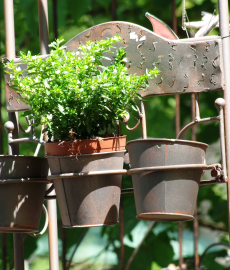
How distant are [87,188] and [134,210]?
98cm

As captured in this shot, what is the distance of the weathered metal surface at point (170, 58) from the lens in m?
1.06

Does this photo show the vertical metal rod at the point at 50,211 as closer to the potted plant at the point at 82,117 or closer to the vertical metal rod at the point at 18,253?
the vertical metal rod at the point at 18,253

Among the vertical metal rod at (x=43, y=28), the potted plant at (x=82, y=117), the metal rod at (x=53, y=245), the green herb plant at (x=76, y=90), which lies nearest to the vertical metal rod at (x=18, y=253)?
the metal rod at (x=53, y=245)

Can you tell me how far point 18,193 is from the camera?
3.59 ft

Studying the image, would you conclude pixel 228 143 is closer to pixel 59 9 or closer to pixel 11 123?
pixel 11 123

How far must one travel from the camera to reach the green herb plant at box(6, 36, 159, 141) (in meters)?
0.97

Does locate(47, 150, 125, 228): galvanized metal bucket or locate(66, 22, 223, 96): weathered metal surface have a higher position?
locate(66, 22, 223, 96): weathered metal surface

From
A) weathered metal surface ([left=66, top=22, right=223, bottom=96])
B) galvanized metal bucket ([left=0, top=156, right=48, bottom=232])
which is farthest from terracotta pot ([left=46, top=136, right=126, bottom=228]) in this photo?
weathered metal surface ([left=66, top=22, right=223, bottom=96])

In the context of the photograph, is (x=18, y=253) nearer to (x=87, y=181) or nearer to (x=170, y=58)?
(x=87, y=181)

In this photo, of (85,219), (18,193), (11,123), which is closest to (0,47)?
(11,123)

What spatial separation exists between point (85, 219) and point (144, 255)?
1011 millimetres

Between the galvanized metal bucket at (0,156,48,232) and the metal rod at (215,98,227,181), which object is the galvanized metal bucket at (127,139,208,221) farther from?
the galvanized metal bucket at (0,156,48,232)

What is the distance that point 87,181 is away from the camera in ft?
3.29

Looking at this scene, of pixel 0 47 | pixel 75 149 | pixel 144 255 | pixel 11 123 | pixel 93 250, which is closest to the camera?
pixel 75 149
